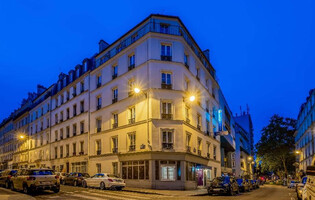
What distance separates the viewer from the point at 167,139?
96.2 feet

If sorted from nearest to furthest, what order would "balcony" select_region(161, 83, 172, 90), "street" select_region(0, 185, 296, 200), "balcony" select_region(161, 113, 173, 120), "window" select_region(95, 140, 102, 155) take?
1. "street" select_region(0, 185, 296, 200)
2. "balcony" select_region(161, 113, 173, 120)
3. "balcony" select_region(161, 83, 172, 90)
4. "window" select_region(95, 140, 102, 155)

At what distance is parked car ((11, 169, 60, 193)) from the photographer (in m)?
18.7

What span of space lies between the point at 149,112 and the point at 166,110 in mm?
1749

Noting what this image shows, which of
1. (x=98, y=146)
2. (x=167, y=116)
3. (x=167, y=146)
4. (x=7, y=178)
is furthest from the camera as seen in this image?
(x=98, y=146)

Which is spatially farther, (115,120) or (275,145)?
(275,145)

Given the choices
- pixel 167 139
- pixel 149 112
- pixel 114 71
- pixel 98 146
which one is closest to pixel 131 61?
pixel 114 71

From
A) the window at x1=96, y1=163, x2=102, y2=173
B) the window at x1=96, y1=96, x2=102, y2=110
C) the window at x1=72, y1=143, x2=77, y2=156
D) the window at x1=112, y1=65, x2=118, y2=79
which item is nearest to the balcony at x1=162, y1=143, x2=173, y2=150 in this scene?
the window at x1=96, y1=163, x2=102, y2=173

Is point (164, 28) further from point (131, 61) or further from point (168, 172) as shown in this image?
point (168, 172)

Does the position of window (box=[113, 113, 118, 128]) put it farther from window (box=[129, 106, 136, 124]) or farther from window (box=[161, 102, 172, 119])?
window (box=[161, 102, 172, 119])

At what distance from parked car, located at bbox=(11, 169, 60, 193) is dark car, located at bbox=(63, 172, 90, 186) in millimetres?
10514

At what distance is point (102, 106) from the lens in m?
37.0

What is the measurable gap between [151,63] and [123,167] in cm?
1094

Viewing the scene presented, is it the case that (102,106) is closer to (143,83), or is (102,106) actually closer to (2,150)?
(143,83)

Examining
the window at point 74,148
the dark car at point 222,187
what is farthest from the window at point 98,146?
the dark car at point 222,187
